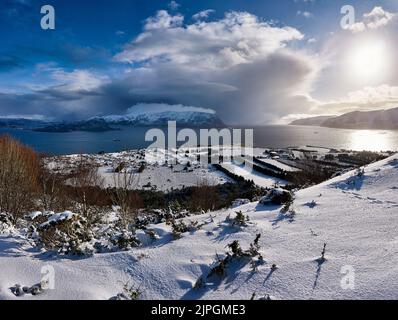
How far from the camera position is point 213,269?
4711 mm

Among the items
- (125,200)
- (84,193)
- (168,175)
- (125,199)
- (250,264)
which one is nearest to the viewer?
(250,264)

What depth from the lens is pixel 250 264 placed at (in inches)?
194

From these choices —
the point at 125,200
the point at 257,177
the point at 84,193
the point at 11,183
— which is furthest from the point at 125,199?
the point at 257,177

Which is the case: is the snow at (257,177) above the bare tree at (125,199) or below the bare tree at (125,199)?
below

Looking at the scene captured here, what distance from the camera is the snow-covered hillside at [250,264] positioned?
13.8 ft

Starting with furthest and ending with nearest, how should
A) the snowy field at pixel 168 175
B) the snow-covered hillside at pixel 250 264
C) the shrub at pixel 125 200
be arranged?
1. the snowy field at pixel 168 175
2. the shrub at pixel 125 200
3. the snow-covered hillside at pixel 250 264

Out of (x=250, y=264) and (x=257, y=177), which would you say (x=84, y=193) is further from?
(x=257, y=177)

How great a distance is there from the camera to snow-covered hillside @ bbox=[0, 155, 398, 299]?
165 inches

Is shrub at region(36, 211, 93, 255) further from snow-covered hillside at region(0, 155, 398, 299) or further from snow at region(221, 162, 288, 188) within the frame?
snow at region(221, 162, 288, 188)

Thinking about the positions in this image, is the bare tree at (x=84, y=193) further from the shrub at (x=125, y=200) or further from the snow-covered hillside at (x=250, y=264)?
the snow-covered hillside at (x=250, y=264)

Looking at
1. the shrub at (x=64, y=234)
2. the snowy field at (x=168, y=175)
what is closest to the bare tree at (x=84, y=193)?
the shrub at (x=64, y=234)
